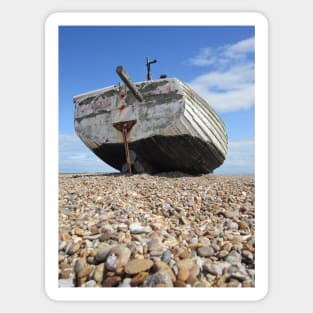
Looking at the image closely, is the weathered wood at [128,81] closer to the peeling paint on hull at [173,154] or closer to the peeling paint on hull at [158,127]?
the peeling paint on hull at [158,127]

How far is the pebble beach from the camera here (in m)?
1.81

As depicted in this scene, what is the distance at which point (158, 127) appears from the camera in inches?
194

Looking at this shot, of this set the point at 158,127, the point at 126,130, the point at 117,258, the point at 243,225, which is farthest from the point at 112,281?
the point at 126,130

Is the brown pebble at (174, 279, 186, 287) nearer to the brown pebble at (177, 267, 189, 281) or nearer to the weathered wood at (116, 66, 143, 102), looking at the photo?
the brown pebble at (177, 267, 189, 281)

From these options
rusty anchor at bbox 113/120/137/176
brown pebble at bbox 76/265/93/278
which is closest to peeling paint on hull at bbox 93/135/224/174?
rusty anchor at bbox 113/120/137/176

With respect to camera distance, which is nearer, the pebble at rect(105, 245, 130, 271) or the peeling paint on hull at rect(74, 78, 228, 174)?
the pebble at rect(105, 245, 130, 271)

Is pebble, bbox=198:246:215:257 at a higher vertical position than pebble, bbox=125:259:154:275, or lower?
higher

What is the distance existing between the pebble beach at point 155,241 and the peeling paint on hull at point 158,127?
2.02 m

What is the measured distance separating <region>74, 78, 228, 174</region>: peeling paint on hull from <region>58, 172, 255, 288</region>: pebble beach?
79.4 inches
